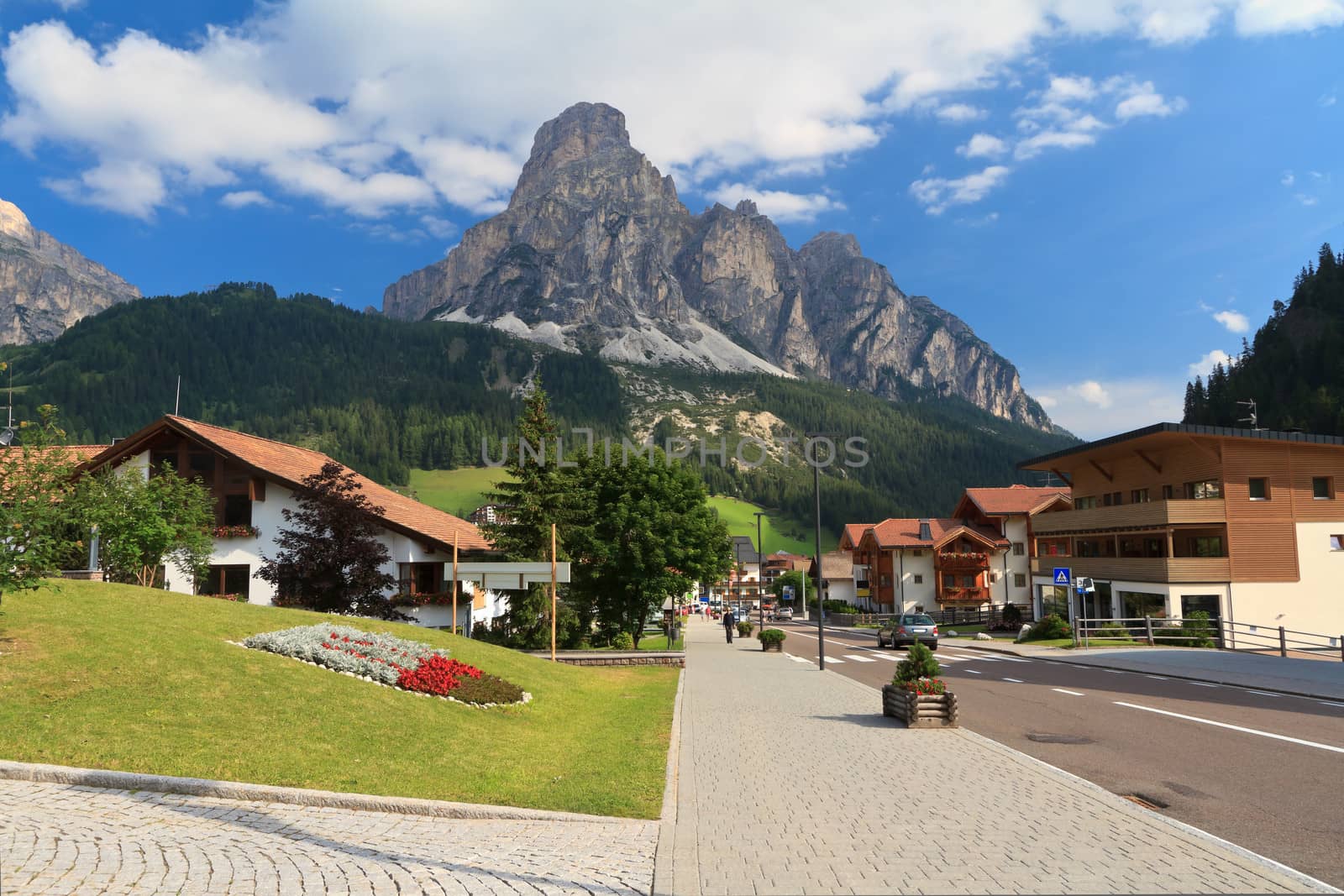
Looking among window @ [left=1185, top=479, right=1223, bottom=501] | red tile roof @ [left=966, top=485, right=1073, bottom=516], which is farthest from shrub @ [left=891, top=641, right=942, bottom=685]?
red tile roof @ [left=966, top=485, right=1073, bottom=516]

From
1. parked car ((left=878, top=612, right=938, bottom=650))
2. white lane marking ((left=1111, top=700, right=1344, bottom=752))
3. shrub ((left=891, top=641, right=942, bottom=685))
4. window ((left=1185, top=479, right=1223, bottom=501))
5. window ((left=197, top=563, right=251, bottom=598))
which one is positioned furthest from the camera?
window ((left=1185, top=479, right=1223, bottom=501))

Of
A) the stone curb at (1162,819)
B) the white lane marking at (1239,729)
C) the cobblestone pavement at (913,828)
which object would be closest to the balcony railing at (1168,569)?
the white lane marking at (1239,729)

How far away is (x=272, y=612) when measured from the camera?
20578 millimetres

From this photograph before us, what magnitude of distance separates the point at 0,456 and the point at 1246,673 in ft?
104

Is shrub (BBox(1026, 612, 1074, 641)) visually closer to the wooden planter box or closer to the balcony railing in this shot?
the balcony railing

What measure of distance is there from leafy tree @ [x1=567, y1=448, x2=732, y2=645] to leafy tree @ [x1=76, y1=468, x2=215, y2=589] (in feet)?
48.2

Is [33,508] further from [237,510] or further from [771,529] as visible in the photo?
[771,529]

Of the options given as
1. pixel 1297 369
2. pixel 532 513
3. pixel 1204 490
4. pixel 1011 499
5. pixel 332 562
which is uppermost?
pixel 1297 369

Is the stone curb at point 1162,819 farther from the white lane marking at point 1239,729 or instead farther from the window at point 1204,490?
the window at point 1204,490

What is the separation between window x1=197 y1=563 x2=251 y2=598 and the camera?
115ft

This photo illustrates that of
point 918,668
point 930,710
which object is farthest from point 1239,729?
point 918,668

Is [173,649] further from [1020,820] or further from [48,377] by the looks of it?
[48,377]

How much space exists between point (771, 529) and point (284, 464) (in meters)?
155

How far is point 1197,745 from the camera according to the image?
13.3m
